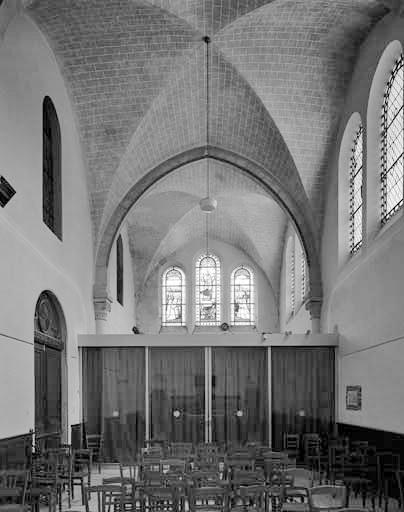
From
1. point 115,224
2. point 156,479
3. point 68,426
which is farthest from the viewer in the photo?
point 115,224

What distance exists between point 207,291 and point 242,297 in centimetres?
162

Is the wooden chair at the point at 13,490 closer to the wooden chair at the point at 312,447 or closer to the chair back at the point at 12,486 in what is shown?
the chair back at the point at 12,486

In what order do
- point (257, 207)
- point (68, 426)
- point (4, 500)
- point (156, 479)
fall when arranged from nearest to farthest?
point (156, 479) → point (4, 500) → point (68, 426) → point (257, 207)

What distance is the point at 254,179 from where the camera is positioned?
22.1 meters

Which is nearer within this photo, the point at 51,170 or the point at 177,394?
the point at 51,170

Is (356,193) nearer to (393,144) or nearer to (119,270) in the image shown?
(393,144)

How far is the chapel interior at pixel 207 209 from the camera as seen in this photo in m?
13.5

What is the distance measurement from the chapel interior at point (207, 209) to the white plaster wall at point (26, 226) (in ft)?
0.22

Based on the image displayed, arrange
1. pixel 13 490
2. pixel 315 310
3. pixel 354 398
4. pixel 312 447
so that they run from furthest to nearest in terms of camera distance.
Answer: pixel 315 310 → pixel 312 447 → pixel 354 398 → pixel 13 490

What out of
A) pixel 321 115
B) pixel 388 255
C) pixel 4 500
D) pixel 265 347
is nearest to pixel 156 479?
pixel 4 500

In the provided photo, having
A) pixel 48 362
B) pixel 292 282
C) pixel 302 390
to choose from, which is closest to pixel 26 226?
pixel 48 362

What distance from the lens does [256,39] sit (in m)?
17.1

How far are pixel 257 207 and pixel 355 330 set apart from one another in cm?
1113

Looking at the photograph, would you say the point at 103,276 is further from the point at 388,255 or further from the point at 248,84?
the point at 388,255
